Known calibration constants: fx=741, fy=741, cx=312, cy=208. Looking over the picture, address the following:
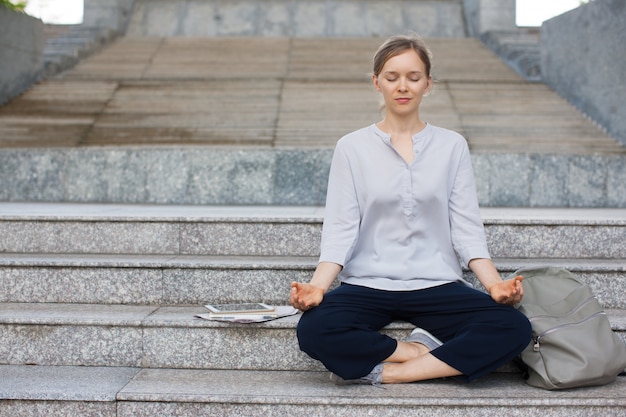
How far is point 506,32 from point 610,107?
15.5ft

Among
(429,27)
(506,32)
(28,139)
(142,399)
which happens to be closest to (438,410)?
(142,399)

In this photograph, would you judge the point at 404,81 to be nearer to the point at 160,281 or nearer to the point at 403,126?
the point at 403,126

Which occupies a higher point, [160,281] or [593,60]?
[593,60]

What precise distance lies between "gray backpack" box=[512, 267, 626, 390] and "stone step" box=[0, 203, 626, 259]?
102 centimetres

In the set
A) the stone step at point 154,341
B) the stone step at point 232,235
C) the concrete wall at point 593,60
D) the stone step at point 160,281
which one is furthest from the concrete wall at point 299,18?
the stone step at point 154,341

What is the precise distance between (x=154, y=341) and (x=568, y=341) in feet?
5.93

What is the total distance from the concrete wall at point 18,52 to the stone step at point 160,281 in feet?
19.4

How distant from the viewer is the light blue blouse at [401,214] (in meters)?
3.24

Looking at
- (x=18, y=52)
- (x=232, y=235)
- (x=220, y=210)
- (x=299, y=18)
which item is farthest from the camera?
(x=299, y=18)

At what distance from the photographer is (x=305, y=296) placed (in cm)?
303

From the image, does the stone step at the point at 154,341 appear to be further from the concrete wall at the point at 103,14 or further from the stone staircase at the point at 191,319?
the concrete wall at the point at 103,14

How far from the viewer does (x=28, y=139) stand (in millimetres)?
7875

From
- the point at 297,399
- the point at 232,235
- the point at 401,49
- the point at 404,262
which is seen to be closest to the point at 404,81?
the point at 401,49

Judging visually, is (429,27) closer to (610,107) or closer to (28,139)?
(610,107)
